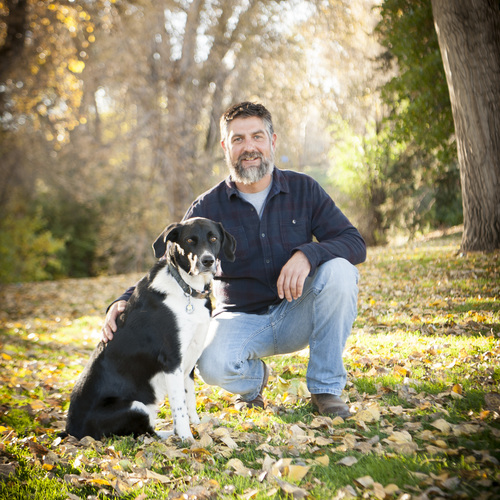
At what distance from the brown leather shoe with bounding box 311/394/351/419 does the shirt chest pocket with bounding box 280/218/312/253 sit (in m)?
1.03

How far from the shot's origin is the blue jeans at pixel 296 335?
9.60 ft

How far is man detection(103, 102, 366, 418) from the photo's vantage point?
2.94 meters

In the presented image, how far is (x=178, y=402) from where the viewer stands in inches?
110

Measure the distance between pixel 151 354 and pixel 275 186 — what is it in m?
1.50

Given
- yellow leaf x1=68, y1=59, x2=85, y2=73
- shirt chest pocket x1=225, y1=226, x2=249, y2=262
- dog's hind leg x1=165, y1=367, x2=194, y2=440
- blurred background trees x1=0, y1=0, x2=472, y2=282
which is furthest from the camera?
blurred background trees x1=0, y1=0, x2=472, y2=282

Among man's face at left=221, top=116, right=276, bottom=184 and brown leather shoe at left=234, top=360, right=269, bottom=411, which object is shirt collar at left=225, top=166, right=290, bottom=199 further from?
brown leather shoe at left=234, top=360, right=269, bottom=411

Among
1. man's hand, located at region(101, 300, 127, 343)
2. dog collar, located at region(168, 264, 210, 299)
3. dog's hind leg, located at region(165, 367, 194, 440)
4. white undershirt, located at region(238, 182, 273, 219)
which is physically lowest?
dog's hind leg, located at region(165, 367, 194, 440)

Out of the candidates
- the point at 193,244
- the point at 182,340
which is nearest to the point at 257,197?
the point at 193,244

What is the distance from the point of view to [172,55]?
14164mm

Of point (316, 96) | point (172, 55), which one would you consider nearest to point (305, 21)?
point (316, 96)

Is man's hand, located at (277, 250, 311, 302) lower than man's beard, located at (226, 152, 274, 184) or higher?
lower

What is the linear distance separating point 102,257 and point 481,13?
14974mm

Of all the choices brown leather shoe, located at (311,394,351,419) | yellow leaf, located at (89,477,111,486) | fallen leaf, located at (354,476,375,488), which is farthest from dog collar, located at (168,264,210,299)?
fallen leaf, located at (354,476,375,488)

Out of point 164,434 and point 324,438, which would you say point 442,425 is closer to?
point 324,438
